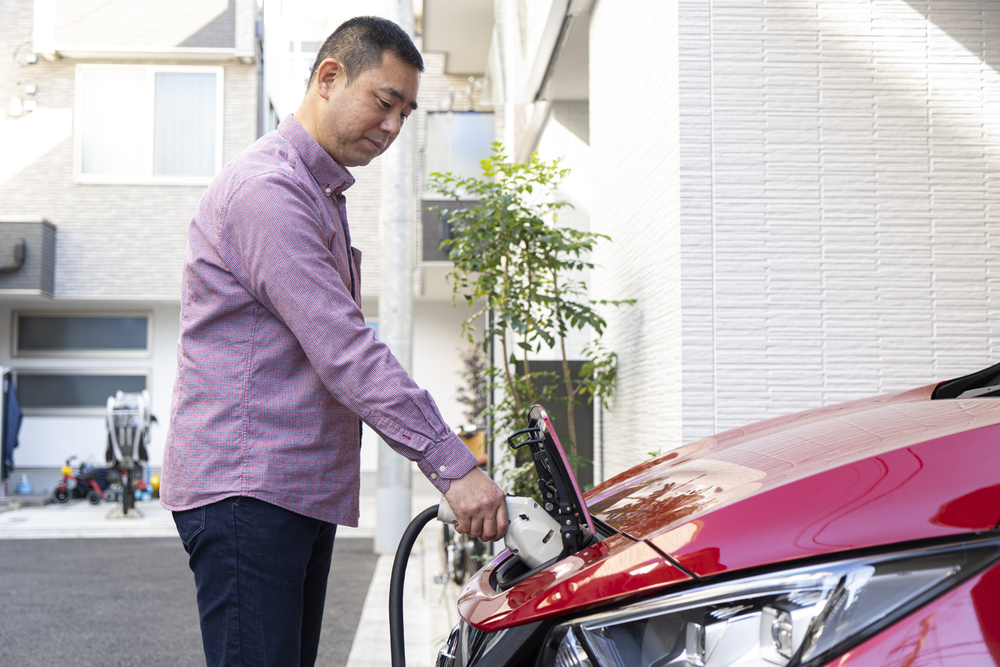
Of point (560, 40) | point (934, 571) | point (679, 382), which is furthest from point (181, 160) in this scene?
point (934, 571)

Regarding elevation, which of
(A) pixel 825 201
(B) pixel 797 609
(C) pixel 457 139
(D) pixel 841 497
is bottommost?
(B) pixel 797 609

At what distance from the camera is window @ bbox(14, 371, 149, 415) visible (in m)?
14.8

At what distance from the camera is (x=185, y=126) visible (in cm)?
1467

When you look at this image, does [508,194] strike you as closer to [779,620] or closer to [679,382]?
[679,382]

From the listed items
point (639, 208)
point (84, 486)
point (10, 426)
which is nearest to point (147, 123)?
point (10, 426)

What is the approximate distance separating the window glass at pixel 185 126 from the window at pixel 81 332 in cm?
270

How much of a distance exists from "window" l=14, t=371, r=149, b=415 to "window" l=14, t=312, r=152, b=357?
0.44m

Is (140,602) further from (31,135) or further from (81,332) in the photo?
(31,135)

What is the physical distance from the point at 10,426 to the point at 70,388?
1.80 metres

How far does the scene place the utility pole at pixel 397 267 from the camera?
333 inches

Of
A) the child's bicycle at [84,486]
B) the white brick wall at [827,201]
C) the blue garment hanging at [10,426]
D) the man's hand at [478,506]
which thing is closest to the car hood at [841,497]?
the man's hand at [478,506]

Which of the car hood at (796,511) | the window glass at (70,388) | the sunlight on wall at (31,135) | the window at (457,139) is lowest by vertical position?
the window glass at (70,388)

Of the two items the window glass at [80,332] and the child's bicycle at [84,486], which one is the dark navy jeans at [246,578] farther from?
the window glass at [80,332]

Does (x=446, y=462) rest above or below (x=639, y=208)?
below
